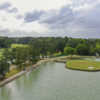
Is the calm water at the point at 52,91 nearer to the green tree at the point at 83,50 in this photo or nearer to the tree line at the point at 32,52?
the tree line at the point at 32,52

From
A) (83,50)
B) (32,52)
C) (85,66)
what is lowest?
(85,66)

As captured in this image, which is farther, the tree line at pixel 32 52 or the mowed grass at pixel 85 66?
the mowed grass at pixel 85 66

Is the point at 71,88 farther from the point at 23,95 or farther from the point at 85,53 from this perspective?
the point at 85,53

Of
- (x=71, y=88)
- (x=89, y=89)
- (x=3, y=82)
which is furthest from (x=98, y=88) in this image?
(x=3, y=82)

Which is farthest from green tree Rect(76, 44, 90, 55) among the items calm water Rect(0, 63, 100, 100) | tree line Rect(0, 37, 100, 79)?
calm water Rect(0, 63, 100, 100)

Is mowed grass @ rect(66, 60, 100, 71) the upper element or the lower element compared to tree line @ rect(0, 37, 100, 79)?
lower

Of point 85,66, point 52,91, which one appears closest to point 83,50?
point 85,66

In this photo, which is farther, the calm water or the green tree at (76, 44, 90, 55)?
the green tree at (76, 44, 90, 55)

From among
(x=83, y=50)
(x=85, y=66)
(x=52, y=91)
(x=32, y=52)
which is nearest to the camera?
(x=52, y=91)

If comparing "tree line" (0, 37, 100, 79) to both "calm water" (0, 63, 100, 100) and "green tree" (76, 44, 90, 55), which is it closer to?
"green tree" (76, 44, 90, 55)

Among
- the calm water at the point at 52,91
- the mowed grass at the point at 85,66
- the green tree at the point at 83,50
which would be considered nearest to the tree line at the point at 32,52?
the green tree at the point at 83,50

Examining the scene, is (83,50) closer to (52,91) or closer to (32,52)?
(32,52)

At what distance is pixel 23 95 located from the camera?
437 inches

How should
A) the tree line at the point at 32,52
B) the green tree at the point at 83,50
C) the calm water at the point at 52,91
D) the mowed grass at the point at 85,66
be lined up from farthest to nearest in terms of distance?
the green tree at the point at 83,50 < the mowed grass at the point at 85,66 < the tree line at the point at 32,52 < the calm water at the point at 52,91
